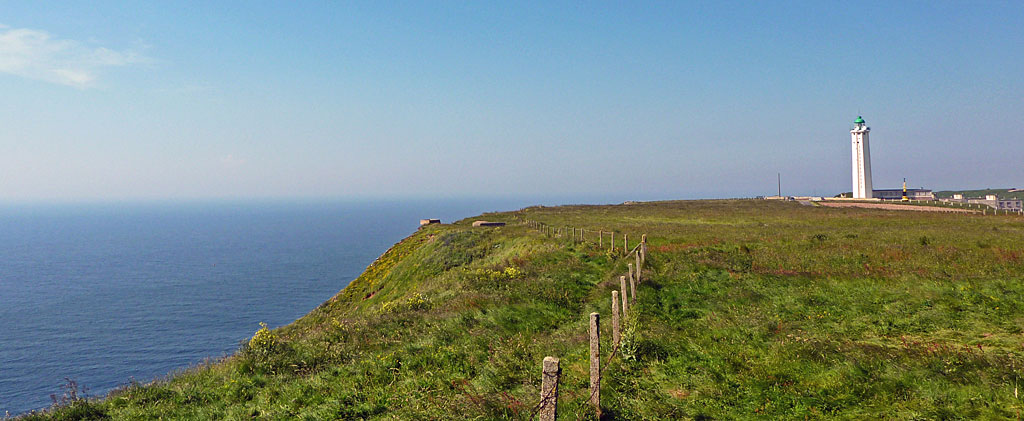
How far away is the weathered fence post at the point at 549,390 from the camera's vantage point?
6.82 metres

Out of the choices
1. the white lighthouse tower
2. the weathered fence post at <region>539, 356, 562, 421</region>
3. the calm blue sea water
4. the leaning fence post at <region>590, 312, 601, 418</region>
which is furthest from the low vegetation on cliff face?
the white lighthouse tower

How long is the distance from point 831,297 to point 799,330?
4685mm

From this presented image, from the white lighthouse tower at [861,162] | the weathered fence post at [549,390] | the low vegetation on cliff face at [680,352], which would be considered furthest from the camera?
the white lighthouse tower at [861,162]

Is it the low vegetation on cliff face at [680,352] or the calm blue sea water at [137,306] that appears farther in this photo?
the calm blue sea water at [137,306]

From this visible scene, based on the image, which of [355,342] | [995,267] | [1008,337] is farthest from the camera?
[995,267]

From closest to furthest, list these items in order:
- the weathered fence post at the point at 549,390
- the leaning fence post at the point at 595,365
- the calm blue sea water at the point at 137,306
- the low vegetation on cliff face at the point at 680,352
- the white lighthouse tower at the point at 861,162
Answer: the weathered fence post at the point at 549,390 < the leaning fence post at the point at 595,365 < the low vegetation on cliff face at the point at 680,352 < the calm blue sea water at the point at 137,306 < the white lighthouse tower at the point at 861,162

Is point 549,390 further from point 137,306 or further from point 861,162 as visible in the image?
point 861,162

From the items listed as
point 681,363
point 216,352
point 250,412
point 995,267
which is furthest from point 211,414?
point 216,352

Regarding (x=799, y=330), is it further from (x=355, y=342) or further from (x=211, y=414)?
(x=211, y=414)

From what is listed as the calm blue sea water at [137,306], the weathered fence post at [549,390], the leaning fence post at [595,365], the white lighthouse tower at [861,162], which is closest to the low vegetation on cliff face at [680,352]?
the leaning fence post at [595,365]

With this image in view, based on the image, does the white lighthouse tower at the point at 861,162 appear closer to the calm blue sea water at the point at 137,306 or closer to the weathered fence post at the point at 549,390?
the calm blue sea water at the point at 137,306

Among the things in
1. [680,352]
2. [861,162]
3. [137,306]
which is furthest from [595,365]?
[861,162]

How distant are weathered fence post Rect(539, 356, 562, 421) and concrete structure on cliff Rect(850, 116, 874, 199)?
412ft

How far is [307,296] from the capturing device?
74.9 meters
